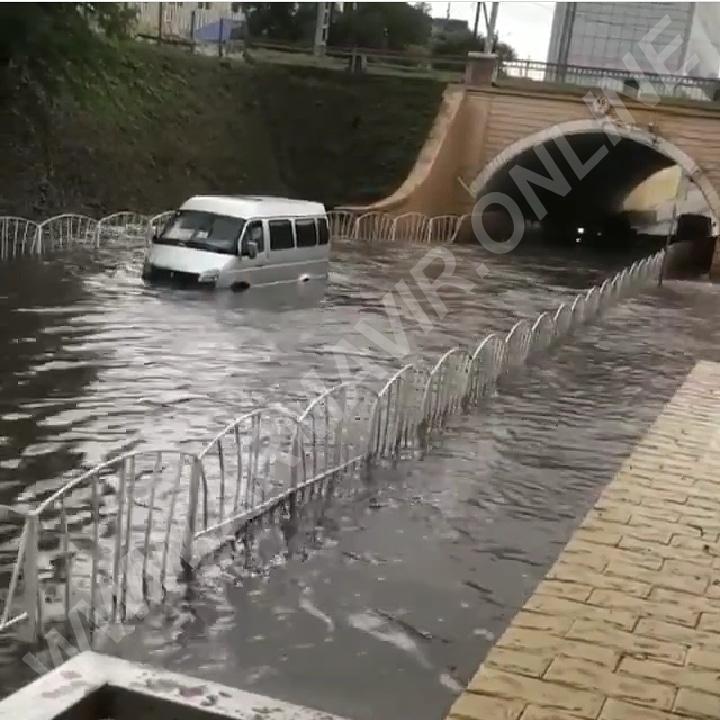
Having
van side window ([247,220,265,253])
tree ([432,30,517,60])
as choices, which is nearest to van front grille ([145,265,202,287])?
van side window ([247,220,265,253])

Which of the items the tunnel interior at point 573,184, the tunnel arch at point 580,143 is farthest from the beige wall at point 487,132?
the tunnel interior at point 573,184

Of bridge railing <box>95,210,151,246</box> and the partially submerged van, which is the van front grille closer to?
the partially submerged van

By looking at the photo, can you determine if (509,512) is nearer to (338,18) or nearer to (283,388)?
(283,388)

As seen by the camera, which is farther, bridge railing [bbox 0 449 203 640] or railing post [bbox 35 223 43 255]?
railing post [bbox 35 223 43 255]

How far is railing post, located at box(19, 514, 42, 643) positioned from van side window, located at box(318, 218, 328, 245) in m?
13.1

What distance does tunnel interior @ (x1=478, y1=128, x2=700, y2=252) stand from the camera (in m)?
31.0

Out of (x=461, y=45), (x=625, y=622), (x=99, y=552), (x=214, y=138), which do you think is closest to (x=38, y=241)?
(x=214, y=138)

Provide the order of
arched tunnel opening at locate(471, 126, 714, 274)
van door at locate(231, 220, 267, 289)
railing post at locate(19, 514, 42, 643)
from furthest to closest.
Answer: arched tunnel opening at locate(471, 126, 714, 274) → van door at locate(231, 220, 267, 289) → railing post at locate(19, 514, 42, 643)

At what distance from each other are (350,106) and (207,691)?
1141 inches

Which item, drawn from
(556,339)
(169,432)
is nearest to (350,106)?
(556,339)

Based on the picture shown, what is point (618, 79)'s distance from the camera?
2977 cm

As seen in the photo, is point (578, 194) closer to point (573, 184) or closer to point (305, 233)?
point (573, 184)

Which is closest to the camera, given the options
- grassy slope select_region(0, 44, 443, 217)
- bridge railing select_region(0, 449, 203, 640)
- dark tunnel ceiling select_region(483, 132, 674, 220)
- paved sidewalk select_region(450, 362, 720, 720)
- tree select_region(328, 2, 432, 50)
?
paved sidewalk select_region(450, 362, 720, 720)

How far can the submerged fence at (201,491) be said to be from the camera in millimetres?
Result: 5293
